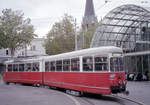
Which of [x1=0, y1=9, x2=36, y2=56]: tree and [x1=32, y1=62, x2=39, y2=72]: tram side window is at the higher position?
[x1=0, y1=9, x2=36, y2=56]: tree

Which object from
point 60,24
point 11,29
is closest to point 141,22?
point 60,24

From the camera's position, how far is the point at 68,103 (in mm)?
11727

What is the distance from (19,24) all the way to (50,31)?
7852 mm

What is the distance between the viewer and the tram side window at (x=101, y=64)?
13117mm

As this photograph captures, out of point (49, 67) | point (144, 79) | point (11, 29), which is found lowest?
point (144, 79)

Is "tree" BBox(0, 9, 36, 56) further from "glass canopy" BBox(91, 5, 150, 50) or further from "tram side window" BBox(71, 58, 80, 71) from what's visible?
"tram side window" BBox(71, 58, 80, 71)

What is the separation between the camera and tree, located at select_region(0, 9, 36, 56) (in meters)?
35.3

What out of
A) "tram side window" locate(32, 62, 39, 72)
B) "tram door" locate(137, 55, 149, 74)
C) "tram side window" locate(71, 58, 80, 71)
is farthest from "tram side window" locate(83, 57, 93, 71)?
"tram door" locate(137, 55, 149, 74)

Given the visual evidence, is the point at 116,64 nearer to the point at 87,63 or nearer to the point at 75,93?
the point at 87,63

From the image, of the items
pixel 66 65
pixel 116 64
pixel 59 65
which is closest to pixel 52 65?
pixel 59 65

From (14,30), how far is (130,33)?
55.5 feet

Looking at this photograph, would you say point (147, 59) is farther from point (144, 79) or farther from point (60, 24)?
point (60, 24)

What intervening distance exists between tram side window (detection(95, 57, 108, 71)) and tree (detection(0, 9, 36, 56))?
24444 mm

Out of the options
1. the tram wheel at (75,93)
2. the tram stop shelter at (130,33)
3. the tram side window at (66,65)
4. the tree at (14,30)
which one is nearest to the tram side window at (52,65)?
the tram side window at (66,65)
